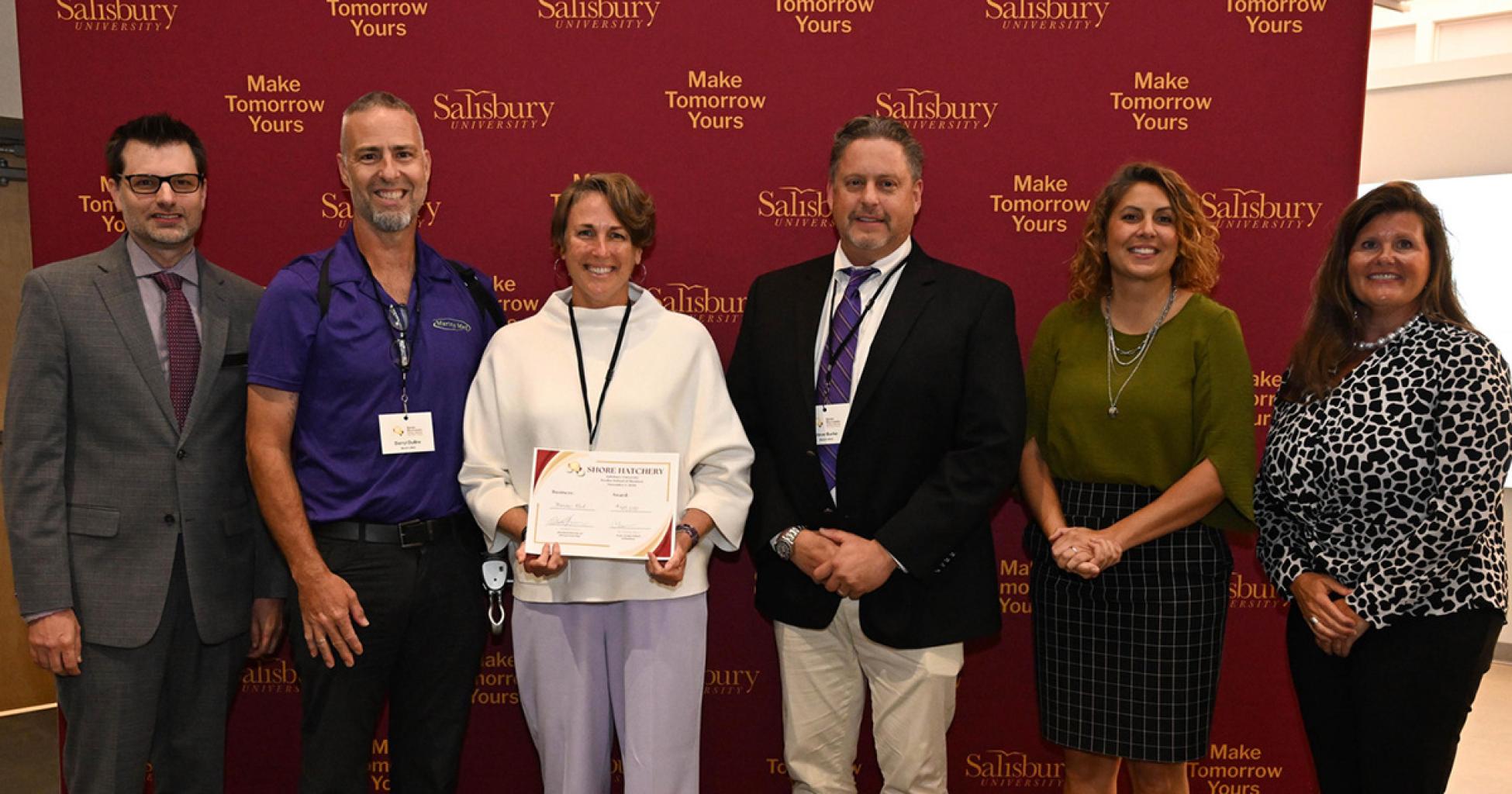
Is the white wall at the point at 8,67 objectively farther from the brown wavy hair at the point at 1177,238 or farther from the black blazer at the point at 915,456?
the brown wavy hair at the point at 1177,238

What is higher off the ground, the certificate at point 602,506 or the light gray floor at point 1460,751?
the certificate at point 602,506

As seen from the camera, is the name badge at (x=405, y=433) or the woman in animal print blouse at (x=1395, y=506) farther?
the name badge at (x=405, y=433)

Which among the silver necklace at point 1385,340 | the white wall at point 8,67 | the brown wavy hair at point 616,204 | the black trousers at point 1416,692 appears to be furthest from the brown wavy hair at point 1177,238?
the white wall at point 8,67

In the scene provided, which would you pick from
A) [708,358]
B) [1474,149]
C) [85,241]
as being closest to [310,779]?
[708,358]

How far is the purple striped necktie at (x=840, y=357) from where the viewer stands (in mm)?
2631

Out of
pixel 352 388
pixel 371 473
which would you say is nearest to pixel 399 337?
pixel 352 388

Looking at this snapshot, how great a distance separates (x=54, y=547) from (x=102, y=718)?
47 centimetres

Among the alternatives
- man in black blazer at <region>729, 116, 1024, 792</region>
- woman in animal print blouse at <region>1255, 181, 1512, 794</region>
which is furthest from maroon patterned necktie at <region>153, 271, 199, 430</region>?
woman in animal print blouse at <region>1255, 181, 1512, 794</region>

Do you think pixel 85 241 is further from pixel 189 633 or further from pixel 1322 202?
pixel 1322 202

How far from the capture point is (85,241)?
3486 millimetres

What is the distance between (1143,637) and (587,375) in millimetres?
1624

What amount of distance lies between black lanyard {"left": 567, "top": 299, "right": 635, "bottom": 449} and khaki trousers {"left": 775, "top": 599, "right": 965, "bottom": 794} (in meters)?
0.77

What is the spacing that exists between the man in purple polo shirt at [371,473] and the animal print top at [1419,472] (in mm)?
2202

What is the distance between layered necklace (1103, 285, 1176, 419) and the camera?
261cm
